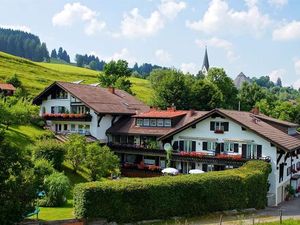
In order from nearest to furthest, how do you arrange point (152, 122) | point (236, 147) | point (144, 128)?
point (236, 147) → point (144, 128) → point (152, 122)

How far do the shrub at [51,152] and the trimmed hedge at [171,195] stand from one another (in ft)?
48.3

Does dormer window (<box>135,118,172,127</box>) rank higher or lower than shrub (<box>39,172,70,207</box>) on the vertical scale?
higher

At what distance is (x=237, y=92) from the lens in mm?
109688

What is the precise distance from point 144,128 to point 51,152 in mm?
15527

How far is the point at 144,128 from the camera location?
198 ft

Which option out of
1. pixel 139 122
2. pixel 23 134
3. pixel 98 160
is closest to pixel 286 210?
pixel 98 160

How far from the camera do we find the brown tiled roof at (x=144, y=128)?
2300 inches

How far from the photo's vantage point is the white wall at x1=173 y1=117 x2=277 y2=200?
4850cm

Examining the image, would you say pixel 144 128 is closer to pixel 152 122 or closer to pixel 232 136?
pixel 152 122

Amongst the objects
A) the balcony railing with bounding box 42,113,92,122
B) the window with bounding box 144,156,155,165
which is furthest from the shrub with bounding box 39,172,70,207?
the balcony railing with bounding box 42,113,92,122

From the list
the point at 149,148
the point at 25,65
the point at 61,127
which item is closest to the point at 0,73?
the point at 25,65

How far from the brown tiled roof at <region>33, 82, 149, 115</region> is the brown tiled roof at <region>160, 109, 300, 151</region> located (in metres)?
11.1

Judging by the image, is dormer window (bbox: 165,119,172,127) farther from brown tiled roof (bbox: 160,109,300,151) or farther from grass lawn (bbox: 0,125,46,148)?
grass lawn (bbox: 0,125,46,148)

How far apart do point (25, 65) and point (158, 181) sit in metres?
101
